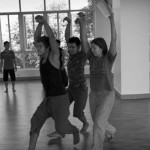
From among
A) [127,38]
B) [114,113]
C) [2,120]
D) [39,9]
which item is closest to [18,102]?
[2,120]

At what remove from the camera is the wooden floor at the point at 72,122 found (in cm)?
337

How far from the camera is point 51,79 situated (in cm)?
278

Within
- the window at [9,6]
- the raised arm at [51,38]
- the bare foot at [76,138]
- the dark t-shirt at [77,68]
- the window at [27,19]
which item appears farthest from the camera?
the window at [27,19]

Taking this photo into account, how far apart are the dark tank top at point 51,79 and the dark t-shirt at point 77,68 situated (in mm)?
642

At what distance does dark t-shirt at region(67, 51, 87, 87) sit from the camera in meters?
3.47

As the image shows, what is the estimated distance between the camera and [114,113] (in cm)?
483

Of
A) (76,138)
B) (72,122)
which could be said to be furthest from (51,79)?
(72,122)

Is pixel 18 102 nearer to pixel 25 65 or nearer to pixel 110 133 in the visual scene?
pixel 110 133

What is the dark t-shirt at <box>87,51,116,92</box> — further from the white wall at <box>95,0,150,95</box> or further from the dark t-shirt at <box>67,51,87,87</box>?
the white wall at <box>95,0,150,95</box>

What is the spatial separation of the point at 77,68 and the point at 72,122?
1259mm

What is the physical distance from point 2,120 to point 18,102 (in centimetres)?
139

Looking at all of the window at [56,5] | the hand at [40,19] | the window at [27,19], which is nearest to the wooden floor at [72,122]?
the hand at [40,19]

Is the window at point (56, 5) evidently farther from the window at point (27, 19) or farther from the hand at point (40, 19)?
the hand at point (40, 19)

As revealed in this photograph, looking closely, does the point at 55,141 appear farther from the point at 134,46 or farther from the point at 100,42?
the point at 134,46
